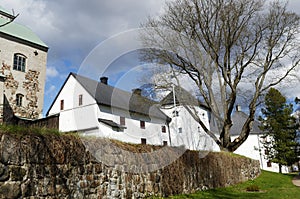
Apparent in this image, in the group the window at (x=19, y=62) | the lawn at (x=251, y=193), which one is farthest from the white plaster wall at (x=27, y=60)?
the lawn at (x=251, y=193)

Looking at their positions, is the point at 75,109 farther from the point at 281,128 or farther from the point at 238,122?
the point at 238,122

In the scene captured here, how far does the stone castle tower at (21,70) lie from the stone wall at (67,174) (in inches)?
590

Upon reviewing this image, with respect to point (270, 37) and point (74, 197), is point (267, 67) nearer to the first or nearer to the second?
point (270, 37)

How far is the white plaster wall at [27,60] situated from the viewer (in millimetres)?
20641

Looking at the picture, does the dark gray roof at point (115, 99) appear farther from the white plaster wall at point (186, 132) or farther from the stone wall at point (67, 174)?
the stone wall at point (67, 174)

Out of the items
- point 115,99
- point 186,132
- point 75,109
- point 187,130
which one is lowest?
point 186,132

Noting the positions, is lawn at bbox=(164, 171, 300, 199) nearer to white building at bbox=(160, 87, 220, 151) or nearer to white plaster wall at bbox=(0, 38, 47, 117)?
white building at bbox=(160, 87, 220, 151)

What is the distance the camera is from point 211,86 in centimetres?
1775

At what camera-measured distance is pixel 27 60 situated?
2238 centimetres

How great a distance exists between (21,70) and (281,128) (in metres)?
27.4

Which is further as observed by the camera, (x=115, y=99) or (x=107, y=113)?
(x=115, y=99)

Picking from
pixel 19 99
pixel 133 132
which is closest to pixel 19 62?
pixel 19 99

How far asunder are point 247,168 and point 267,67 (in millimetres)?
6923

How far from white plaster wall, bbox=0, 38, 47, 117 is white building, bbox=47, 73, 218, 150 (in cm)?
285
